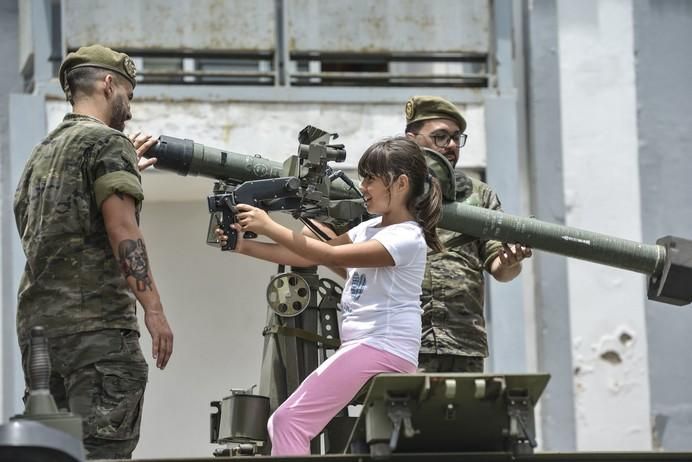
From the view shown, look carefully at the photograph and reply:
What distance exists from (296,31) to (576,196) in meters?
2.13

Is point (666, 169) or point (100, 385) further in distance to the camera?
point (666, 169)

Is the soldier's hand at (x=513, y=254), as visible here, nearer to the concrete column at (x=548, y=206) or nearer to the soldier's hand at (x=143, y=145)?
the soldier's hand at (x=143, y=145)

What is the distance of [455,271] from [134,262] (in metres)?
1.77

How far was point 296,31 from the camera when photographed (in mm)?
10773

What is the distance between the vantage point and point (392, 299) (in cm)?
573

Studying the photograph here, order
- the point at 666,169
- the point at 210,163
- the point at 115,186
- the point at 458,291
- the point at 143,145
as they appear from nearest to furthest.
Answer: the point at 115,186
the point at 143,145
the point at 210,163
the point at 458,291
the point at 666,169

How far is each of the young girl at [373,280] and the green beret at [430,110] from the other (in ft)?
4.19

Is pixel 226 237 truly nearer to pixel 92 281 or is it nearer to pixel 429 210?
pixel 92 281

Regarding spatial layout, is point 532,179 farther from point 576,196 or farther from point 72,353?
point 72,353

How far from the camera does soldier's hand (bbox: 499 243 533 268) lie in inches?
267

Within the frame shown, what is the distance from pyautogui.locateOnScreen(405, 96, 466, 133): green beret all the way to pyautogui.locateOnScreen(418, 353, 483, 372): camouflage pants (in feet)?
3.21

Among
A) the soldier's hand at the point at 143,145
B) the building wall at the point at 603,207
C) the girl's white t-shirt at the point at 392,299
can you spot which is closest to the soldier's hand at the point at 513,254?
the girl's white t-shirt at the point at 392,299

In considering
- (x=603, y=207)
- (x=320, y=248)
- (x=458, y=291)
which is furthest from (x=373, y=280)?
(x=603, y=207)

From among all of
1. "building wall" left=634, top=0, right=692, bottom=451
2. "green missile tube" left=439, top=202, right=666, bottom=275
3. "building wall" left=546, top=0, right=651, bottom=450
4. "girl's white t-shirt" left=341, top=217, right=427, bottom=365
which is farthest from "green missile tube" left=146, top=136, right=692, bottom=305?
"building wall" left=634, top=0, right=692, bottom=451
